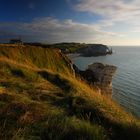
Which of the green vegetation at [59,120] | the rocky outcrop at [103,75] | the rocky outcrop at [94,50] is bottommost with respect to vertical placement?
the rocky outcrop at [94,50]

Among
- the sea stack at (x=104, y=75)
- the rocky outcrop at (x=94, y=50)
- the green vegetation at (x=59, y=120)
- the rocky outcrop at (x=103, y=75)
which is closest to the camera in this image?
the green vegetation at (x=59, y=120)

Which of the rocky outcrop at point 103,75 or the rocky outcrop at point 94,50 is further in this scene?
the rocky outcrop at point 94,50

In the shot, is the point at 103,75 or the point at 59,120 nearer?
the point at 59,120

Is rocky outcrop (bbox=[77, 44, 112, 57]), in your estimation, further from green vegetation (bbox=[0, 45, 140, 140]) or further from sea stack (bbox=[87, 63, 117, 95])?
green vegetation (bbox=[0, 45, 140, 140])

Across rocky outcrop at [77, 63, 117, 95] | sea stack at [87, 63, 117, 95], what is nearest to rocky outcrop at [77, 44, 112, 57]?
rocky outcrop at [77, 63, 117, 95]

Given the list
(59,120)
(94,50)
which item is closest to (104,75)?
(59,120)

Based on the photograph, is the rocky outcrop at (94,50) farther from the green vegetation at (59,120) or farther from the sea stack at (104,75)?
the green vegetation at (59,120)

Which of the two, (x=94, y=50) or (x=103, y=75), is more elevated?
(x=103, y=75)

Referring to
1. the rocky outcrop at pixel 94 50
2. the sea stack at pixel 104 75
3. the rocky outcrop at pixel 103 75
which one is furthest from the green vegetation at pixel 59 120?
the rocky outcrop at pixel 94 50

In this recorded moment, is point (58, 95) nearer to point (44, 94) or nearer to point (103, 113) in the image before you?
point (44, 94)

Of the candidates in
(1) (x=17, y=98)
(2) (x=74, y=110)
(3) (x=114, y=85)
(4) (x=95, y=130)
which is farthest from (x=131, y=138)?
(3) (x=114, y=85)

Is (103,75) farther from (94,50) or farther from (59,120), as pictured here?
(94,50)

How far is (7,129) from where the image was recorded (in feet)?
18.0

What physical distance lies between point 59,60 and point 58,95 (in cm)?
3560
